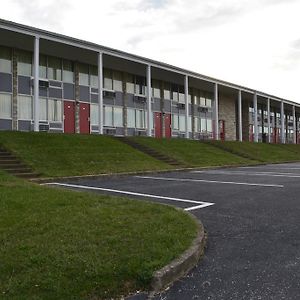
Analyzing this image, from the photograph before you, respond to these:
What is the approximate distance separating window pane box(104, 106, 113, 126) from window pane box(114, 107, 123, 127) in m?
0.47

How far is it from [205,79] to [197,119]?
213 inches

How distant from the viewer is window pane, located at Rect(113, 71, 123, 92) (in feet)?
113

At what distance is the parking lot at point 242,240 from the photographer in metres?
4.52

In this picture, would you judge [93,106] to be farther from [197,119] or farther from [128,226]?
[128,226]

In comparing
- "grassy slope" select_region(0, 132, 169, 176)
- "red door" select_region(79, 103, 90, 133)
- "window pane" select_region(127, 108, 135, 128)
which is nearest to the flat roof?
"window pane" select_region(127, 108, 135, 128)

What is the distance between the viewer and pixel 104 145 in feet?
76.0

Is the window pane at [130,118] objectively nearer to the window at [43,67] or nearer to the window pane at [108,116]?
the window pane at [108,116]

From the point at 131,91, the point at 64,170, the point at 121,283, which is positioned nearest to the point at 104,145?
the point at 64,170

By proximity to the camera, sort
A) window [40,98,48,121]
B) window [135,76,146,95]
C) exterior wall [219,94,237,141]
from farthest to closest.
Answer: exterior wall [219,94,237,141] → window [135,76,146,95] → window [40,98,48,121]

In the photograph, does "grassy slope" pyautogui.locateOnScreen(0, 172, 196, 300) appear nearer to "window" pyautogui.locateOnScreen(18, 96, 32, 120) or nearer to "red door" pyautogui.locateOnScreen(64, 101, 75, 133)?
"window" pyautogui.locateOnScreen(18, 96, 32, 120)

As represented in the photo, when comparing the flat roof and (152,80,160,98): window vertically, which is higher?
the flat roof

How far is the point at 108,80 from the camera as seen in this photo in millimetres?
33781

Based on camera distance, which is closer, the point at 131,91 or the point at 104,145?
the point at 104,145

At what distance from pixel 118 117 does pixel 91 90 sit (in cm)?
332
